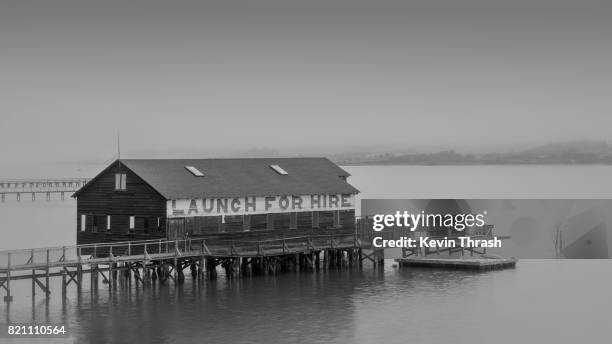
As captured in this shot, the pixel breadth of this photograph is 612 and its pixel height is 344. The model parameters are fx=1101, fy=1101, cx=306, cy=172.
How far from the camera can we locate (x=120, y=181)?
225 feet

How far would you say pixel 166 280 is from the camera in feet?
222

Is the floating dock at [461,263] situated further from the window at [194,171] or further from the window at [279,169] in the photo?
the window at [194,171]

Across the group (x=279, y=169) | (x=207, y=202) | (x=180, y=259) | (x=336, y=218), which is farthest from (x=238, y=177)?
(x=180, y=259)

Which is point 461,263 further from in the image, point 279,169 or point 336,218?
point 279,169

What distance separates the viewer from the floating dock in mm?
77125

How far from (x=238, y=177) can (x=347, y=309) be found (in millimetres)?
16229

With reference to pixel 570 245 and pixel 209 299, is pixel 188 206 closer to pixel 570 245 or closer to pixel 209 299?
pixel 209 299

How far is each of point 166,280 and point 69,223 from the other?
273 feet

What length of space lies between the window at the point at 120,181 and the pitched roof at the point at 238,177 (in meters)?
0.74

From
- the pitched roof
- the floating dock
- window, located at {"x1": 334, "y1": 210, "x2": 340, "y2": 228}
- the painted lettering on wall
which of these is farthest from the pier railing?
the floating dock

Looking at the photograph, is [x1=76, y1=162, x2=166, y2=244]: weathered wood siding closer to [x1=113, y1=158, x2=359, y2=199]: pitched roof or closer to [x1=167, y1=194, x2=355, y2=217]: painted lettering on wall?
[x1=113, y1=158, x2=359, y2=199]: pitched roof

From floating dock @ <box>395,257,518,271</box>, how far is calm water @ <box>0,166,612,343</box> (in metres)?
1.15

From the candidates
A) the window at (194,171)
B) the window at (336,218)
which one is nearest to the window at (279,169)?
the window at (336,218)

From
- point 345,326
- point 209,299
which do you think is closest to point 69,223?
point 209,299
